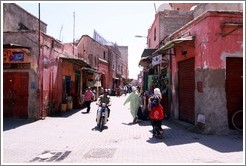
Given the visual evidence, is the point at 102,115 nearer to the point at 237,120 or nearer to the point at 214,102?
the point at 214,102

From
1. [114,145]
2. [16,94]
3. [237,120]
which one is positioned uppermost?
[16,94]

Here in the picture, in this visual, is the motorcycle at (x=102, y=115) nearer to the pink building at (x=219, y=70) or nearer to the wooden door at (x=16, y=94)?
the pink building at (x=219, y=70)

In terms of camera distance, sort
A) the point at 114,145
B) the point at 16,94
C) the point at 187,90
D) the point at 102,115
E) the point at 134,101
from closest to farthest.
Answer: the point at 114,145 < the point at 102,115 < the point at 187,90 < the point at 134,101 < the point at 16,94

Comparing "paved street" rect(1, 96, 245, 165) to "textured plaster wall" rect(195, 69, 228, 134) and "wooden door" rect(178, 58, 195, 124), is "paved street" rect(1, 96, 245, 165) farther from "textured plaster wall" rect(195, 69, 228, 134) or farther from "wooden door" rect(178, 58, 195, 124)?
"wooden door" rect(178, 58, 195, 124)

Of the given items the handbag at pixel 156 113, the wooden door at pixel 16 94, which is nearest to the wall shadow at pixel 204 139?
the handbag at pixel 156 113

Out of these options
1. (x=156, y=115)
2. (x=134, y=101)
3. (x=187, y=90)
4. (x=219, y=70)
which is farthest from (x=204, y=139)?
(x=134, y=101)

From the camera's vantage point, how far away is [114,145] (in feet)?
30.4

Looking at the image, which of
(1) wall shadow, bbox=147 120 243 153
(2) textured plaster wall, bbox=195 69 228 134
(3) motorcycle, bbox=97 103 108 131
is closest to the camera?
(1) wall shadow, bbox=147 120 243 153

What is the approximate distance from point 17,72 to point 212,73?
8.70m

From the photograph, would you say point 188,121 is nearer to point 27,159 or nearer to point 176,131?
point 176,131

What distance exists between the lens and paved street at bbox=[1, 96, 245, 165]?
745cm

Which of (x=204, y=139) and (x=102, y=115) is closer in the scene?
(x=204, y=139)

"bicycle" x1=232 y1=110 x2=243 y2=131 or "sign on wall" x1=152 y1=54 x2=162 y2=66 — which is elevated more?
"sign on wall" x1=152 y1=54 x2=162 y2=66

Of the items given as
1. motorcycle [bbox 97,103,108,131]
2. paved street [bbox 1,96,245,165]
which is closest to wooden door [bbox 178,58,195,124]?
paved street [bbox 1,96,245,165]
